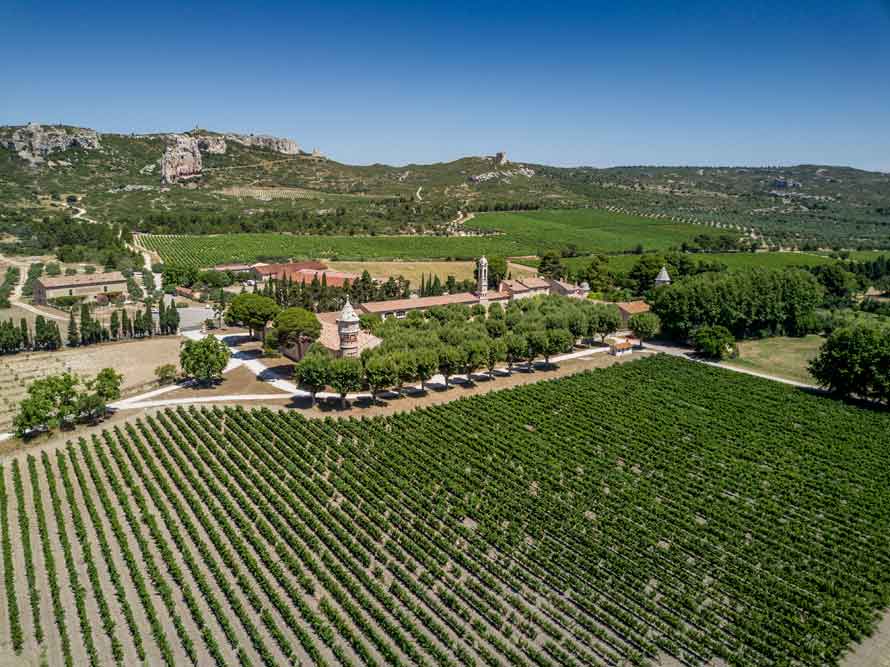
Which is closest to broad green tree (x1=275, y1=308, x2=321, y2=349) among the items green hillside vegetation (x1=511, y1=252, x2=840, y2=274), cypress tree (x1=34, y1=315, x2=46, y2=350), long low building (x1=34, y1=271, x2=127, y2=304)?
cypress tree (x1=34, y1=315, x2=46, y2=350)

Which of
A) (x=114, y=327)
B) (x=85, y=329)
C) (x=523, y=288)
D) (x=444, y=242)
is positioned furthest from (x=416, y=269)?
(x=85, y=329)

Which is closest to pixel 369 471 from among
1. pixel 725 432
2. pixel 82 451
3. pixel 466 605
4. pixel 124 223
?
pixel 466 605

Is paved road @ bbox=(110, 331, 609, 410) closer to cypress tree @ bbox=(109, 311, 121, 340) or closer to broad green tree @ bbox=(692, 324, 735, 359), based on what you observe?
broad green tree @ bbox=(692, 324, 735, 359)

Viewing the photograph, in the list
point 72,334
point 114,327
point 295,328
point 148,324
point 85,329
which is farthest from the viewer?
point 148,324

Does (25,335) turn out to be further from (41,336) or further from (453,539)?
(453,539)

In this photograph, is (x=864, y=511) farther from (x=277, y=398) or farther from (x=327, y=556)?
(x=277, y=398)

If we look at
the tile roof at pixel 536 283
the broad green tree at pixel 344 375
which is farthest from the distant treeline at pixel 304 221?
the broad green tree at pixel 344 375
